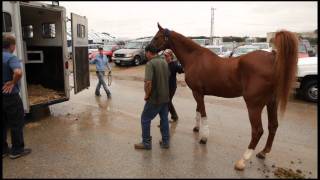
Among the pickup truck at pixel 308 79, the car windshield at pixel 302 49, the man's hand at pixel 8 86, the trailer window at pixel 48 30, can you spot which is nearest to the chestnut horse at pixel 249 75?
the man's hand at pixel 8 86

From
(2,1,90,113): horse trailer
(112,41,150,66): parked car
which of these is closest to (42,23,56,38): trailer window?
(2,1,90,113): horse trailer

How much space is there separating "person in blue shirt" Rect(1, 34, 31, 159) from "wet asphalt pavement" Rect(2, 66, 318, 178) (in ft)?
0.76

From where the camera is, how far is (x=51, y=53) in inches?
329

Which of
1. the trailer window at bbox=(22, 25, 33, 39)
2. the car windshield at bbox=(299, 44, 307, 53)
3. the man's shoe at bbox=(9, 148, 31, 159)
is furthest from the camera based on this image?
the car windshield at bbox=(299, 44, 307, 53)

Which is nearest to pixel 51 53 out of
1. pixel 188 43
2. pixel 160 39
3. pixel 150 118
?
pixel 160 39

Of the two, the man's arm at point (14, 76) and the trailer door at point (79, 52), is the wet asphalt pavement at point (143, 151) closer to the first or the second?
the trailer door at point (79, 52)

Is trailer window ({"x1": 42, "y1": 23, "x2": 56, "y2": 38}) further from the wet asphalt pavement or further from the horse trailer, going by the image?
the wet asphalt pavement

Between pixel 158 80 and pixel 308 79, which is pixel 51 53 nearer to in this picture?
pixel 158 80

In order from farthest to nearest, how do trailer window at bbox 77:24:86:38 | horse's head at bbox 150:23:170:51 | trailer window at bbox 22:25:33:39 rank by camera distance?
trailer window at bbox 22:25:33:39
trailer window at bbox 77:24:86:38
horse's head at bbox 150:23:170:51

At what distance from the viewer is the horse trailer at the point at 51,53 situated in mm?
7387

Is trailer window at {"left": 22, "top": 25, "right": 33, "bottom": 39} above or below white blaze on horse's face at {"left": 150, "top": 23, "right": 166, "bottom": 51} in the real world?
above

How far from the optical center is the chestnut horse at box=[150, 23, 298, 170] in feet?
14.4

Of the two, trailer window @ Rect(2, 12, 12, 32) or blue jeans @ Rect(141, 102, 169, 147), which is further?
trailer window @ Rect(2, 12, 12, 32)

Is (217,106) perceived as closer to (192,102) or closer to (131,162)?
(192,102)
